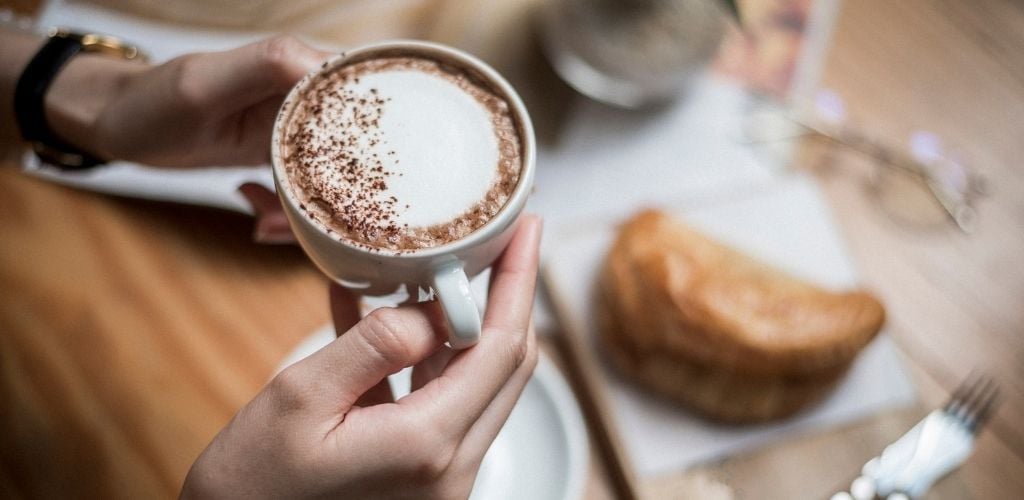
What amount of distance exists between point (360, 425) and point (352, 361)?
4 cm

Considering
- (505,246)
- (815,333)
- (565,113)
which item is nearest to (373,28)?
(565,113)

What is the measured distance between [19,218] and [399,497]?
0.63m

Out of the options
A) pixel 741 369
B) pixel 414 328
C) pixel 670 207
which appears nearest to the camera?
pixel 414 328

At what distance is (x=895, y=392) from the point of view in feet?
2.99

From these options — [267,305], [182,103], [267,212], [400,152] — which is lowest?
[267,305]

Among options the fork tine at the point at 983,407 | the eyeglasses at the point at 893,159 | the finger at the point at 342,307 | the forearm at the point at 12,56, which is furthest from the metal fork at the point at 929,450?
the forearm at the point at 12,56

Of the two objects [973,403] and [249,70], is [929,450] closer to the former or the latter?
[973,403]

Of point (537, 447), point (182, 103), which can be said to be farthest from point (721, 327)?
point (182, 103)

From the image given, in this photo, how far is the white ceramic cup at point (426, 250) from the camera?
0.51 metres

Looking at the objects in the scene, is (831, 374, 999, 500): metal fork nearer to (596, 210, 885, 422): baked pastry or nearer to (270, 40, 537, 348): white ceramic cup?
(596, 210, 885, 422): baked pastry

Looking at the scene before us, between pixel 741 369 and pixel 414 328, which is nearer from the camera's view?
pixel 414 328

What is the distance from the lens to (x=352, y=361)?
529 millimetres

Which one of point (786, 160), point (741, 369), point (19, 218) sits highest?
point (786, 160)

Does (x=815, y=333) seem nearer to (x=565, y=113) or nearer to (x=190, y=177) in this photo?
(x=565, y=113)
